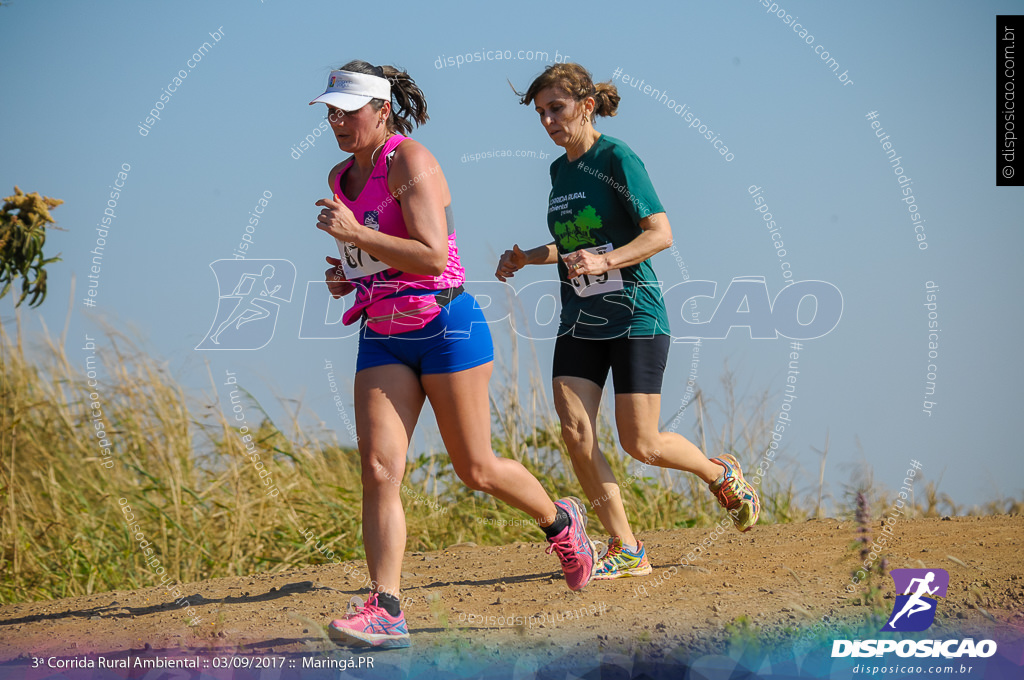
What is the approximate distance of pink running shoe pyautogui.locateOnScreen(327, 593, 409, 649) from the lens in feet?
10.3

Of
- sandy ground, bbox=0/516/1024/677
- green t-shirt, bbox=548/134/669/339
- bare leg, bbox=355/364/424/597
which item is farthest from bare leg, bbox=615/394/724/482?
bare leg, bbox=355/364/424/597

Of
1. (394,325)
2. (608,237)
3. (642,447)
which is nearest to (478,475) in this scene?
(394,325)

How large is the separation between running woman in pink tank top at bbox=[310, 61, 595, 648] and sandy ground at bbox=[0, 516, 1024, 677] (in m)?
0.38

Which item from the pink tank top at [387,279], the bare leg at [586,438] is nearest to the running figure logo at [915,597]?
the bare leg at [586,438]

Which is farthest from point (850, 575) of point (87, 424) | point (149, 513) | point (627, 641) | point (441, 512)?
point (87, 424)

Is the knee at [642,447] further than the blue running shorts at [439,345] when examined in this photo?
Yes

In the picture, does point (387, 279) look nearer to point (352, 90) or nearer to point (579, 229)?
point (352, 90)

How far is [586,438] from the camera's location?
4.12 m

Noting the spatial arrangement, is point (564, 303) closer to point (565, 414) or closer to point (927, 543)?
point (565, 414)

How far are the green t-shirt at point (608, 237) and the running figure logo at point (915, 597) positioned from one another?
1380 mm

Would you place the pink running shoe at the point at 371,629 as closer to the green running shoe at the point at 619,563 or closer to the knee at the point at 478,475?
the knee at the point at 478,475

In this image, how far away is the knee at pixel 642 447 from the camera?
4.10 metres

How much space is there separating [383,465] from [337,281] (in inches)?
31.1

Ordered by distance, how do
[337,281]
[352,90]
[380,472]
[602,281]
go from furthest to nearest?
[602,281], [337,281], [352,90], [380,472]
